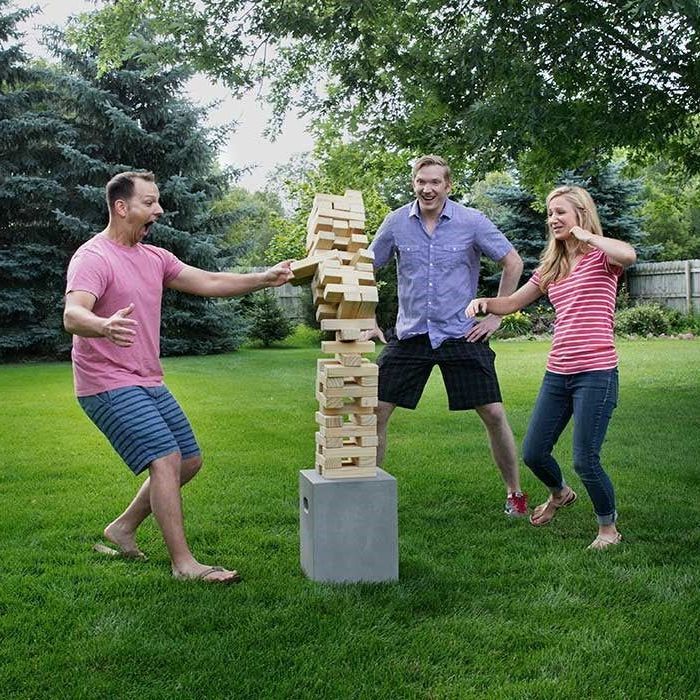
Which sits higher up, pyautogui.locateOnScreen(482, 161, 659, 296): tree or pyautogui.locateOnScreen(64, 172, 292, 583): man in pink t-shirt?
pyautogui.locateOnScreen(482, 161, 659, 296): tree

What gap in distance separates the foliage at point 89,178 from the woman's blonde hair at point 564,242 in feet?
47.8

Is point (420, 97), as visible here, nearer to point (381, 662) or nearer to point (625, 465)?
point (625, 465)

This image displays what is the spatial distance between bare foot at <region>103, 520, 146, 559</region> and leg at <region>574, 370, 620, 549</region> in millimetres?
2151

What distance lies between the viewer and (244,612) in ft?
11.5

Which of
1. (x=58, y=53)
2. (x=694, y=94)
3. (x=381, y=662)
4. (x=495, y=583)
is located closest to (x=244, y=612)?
(x=381, y=662)

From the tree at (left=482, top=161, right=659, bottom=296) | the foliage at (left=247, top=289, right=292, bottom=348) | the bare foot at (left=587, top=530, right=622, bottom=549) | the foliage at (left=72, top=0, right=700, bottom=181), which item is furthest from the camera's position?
the tree at (left=482, top=161, right=659, bottom=296)

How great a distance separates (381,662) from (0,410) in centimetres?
772

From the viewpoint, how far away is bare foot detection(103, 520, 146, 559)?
4305mm

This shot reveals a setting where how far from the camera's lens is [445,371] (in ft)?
16.5

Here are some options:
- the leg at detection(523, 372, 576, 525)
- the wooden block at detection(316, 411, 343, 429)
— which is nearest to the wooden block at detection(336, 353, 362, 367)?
the wooden block at detection(316, 411, 343, 429)

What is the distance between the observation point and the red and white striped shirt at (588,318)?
433 cm

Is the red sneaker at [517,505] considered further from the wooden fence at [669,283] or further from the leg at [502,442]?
the wooden fence at [669,283]

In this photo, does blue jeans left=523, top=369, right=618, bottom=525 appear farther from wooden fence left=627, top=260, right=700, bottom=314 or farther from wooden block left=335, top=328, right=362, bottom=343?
wooden fence left=627, top=260, right=700, bottom=314

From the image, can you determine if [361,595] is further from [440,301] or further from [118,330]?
[440,301]
